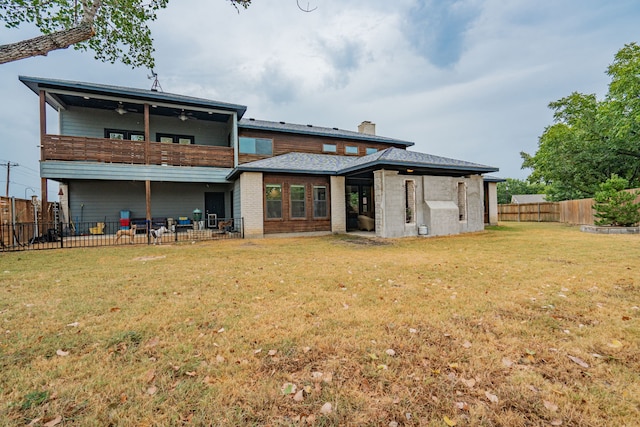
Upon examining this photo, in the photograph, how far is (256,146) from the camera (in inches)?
607

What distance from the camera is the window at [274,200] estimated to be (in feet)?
42.0

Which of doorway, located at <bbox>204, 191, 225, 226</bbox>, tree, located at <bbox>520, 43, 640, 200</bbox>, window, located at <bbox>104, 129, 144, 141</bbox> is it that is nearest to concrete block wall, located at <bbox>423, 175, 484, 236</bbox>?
tree, located at <bbox>520, 43, 640, 200</bbox>

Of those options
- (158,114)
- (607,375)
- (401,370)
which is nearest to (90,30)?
(401,370)

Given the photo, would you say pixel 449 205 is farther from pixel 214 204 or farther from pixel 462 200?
pixel 214 204

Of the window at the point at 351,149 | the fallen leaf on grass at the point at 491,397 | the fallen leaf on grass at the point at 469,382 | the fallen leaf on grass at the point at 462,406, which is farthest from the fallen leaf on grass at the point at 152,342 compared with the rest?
the window at the point at 351,149

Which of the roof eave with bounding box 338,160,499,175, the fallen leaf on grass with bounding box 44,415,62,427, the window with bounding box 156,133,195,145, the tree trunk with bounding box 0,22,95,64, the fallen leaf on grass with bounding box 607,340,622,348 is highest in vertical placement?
the window with bounding box 156,133,195,145

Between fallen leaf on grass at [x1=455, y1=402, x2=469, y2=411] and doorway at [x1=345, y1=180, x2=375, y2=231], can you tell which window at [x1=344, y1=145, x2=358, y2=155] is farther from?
fallen leaf on grass at [x1=455, y1=402, x2=469, y2=411]

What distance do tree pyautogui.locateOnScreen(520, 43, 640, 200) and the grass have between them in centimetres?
1938

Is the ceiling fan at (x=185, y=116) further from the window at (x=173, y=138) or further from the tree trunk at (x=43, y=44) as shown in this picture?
the tree trunk at (x=43, y=44)

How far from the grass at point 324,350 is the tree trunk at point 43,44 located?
3.43 m

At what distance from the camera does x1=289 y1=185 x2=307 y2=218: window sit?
1321cm

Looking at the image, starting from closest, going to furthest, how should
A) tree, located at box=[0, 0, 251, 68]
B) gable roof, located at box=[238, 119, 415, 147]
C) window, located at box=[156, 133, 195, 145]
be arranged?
tree, located at box=[0, 0, 251, 68] → gable roof, located at box=[238, 119, 415, 147] → window, located at box=[156, 133, 195, 145]

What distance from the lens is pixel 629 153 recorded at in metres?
18.9

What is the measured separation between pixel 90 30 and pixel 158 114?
12074 millimetres
